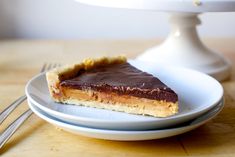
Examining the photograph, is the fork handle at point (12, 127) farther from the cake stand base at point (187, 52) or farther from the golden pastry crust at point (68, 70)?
the cake stand base at point (187, 52)

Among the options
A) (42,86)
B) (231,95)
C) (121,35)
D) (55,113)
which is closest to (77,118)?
(55,113)

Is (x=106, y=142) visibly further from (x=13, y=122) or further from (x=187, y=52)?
(x=187, y=52)

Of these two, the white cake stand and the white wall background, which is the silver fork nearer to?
the white cake stand

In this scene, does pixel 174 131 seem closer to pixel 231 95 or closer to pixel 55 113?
pixel 55 113

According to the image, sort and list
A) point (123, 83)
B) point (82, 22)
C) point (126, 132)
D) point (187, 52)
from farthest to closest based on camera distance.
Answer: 1. point (82, 22)
2. point (187, 52)
3. point (123, 83)
4. point (126, 132)

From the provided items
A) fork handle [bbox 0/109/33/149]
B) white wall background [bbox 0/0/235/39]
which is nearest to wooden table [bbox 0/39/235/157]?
fork handle [bbox 0/109/33/149]

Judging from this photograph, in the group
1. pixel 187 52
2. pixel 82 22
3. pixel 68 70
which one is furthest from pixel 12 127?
pixel 82 22
